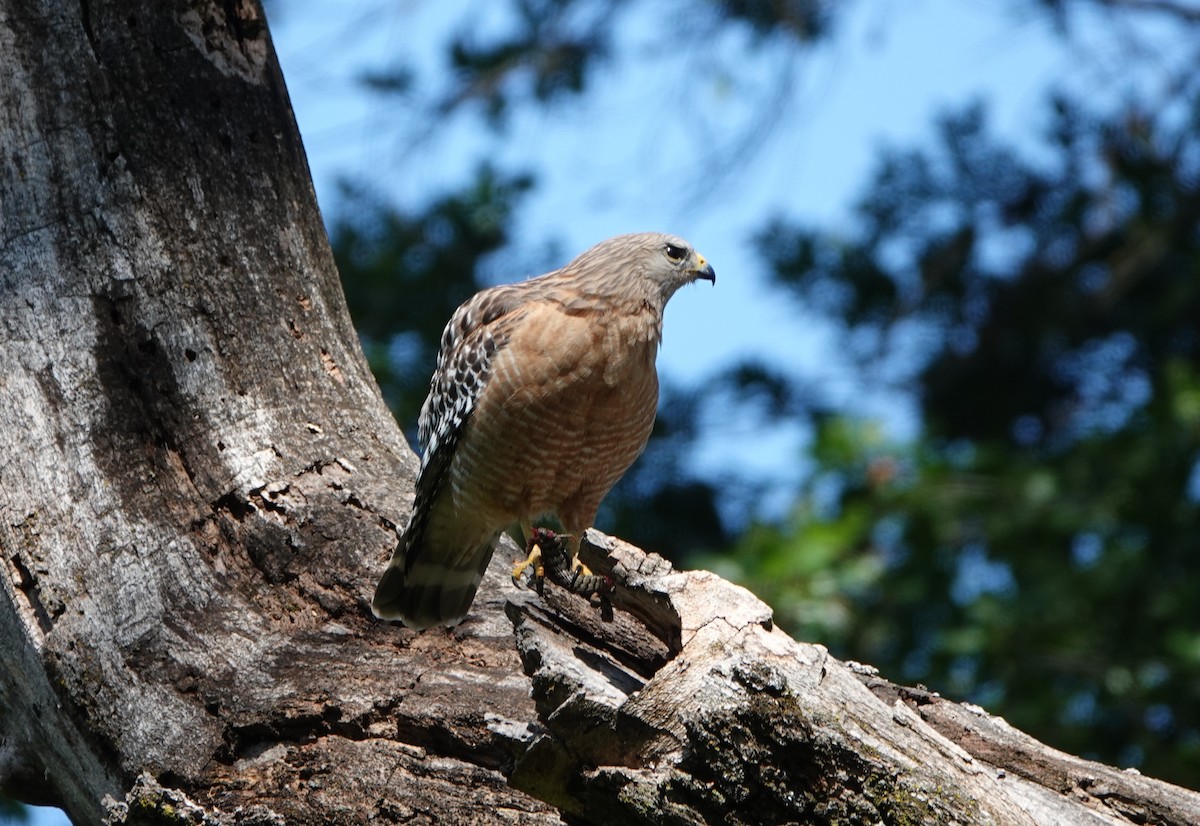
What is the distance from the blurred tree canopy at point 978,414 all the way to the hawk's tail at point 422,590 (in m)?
3.77

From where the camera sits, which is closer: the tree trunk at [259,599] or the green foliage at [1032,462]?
the tree trunk at [259,599]

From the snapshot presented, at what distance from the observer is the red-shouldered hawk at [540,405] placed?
15.8 feet

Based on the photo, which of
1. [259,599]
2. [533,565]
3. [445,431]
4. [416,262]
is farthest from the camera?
[416,262]

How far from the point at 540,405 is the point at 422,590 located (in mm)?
1012

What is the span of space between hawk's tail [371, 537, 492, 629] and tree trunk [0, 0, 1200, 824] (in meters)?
0.07

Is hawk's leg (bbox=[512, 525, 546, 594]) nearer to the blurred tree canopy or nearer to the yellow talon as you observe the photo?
the yellow talon

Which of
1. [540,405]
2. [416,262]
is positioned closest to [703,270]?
[540,405]

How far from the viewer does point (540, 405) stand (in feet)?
15.8

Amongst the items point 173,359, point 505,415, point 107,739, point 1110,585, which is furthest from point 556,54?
point 107,739

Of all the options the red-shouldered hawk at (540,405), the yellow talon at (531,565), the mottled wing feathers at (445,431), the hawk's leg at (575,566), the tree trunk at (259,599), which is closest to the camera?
the tree trunk at (259,599)

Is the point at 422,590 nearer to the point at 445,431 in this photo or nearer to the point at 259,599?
the point at 259,599

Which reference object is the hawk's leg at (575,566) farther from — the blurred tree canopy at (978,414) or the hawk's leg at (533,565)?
the blurred tree canopy at (978,414)

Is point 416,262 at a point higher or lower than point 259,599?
higher

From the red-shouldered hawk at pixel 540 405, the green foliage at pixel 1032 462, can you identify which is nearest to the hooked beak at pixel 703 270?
the red-shouldered hawk at pixel 540 405
